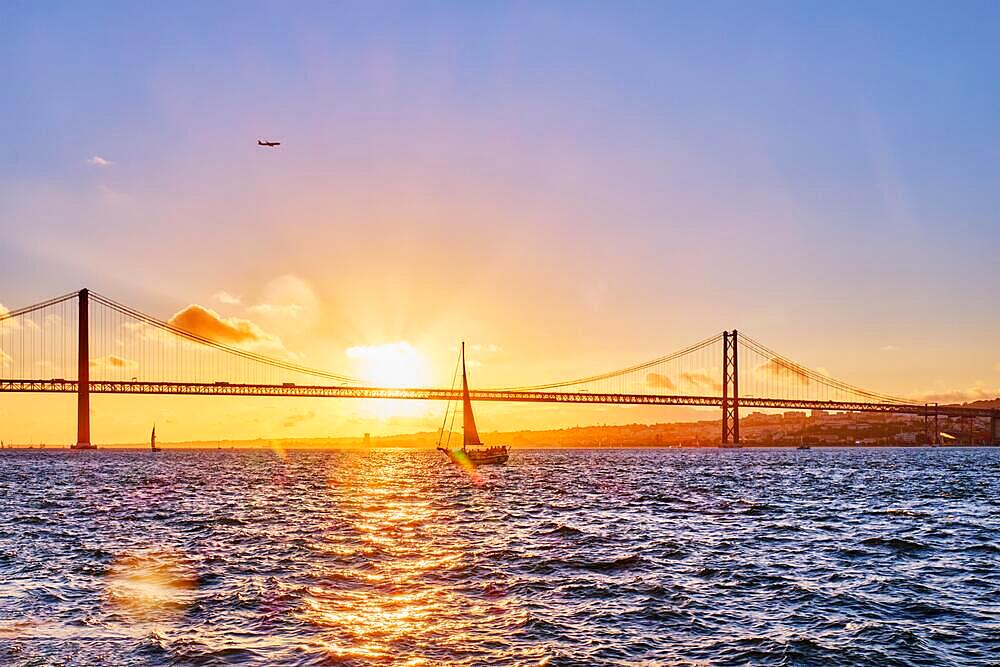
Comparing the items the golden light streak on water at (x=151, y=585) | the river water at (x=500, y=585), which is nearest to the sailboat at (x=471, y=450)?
the river water at (x=500, y=585)

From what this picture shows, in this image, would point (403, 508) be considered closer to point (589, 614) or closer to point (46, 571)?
point (46, 571)

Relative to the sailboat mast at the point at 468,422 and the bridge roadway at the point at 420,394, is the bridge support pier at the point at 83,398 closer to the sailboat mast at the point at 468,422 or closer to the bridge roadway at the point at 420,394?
the bridge roadway at the point at 420,394

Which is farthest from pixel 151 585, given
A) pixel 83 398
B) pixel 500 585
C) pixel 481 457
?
pixel 83 398

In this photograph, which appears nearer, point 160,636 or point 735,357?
point 160,636

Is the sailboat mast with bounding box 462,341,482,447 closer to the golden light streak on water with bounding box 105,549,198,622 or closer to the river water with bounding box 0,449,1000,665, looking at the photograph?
the river water with bounding box 0,449,1000,665

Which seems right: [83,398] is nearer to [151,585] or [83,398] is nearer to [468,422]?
[468,422]

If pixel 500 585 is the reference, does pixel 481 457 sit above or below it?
below

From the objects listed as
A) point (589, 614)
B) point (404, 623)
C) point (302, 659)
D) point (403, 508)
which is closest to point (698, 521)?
point (403, 508)

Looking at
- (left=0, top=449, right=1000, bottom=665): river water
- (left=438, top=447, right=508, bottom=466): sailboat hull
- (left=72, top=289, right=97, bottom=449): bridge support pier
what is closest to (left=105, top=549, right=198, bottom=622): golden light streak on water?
(left=0, top=449, right=1000, bottom=665): river water
